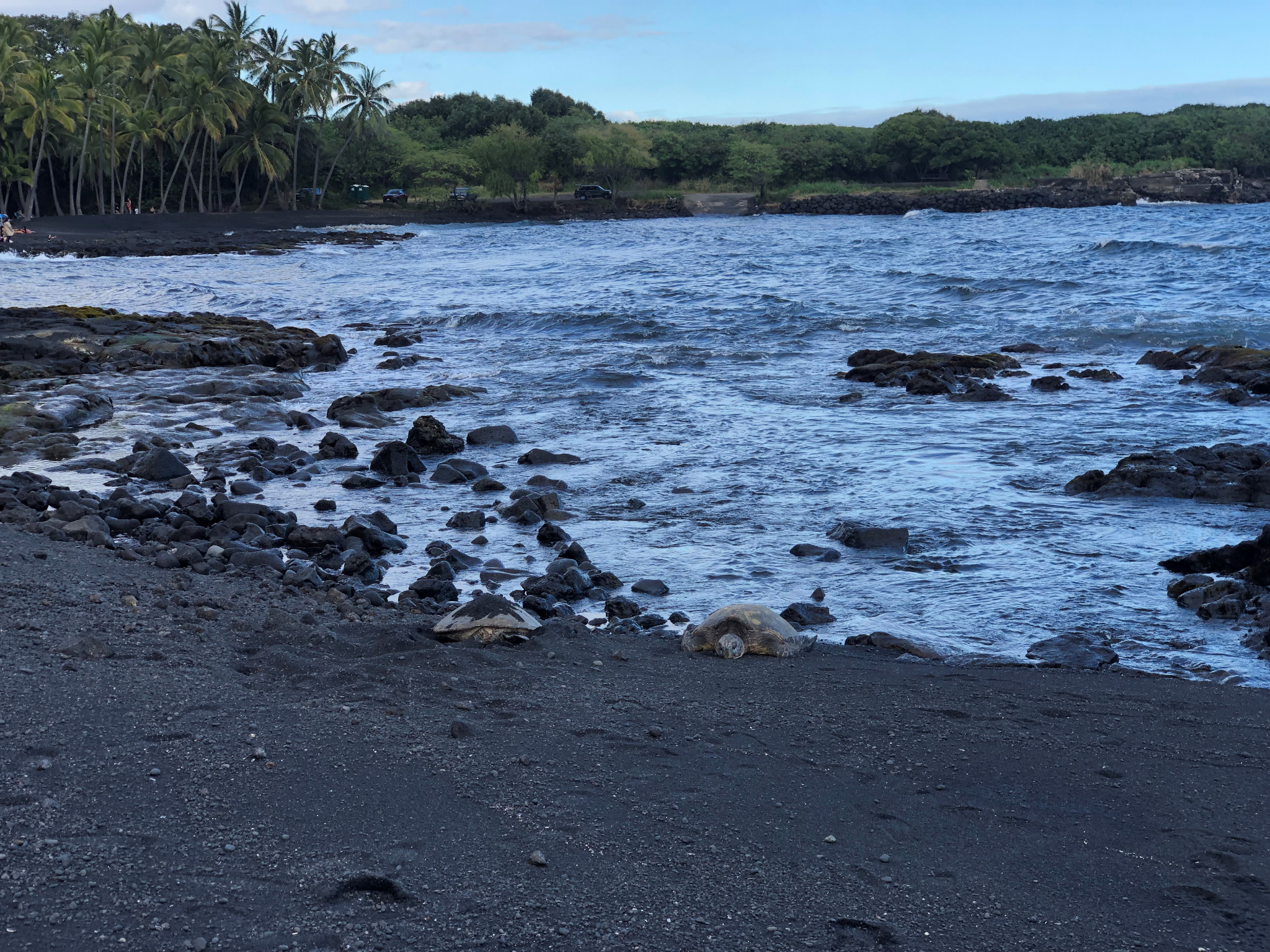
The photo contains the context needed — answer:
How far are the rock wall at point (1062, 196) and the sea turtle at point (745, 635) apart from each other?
81634mm

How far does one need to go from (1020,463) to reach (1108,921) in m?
7.25

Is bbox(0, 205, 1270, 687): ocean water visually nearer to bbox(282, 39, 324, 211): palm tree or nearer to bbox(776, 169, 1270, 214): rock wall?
bbox(282, 39, 324, 211): palm tree

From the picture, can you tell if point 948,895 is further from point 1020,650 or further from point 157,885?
point 1020,650

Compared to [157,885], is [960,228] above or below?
above

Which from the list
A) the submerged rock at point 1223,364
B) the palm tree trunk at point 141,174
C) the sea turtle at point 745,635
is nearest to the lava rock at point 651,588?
the sea turtle at point 745,635

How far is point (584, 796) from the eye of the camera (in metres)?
3.54

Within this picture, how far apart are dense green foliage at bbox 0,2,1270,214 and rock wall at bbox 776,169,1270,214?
23.1 ft

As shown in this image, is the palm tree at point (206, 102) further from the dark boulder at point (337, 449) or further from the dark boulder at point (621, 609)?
the dark boulder at point (621, 609)

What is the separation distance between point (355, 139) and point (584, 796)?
82.6 m

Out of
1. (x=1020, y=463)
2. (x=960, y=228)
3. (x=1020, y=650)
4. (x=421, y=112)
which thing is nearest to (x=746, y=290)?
(x=1020, y=463)

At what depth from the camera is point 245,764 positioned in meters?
3.50

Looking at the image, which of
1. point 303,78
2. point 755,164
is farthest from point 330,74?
point 755,164

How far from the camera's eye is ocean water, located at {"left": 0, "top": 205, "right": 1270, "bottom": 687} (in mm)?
6488

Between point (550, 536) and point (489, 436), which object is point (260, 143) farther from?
point (550, 536)
